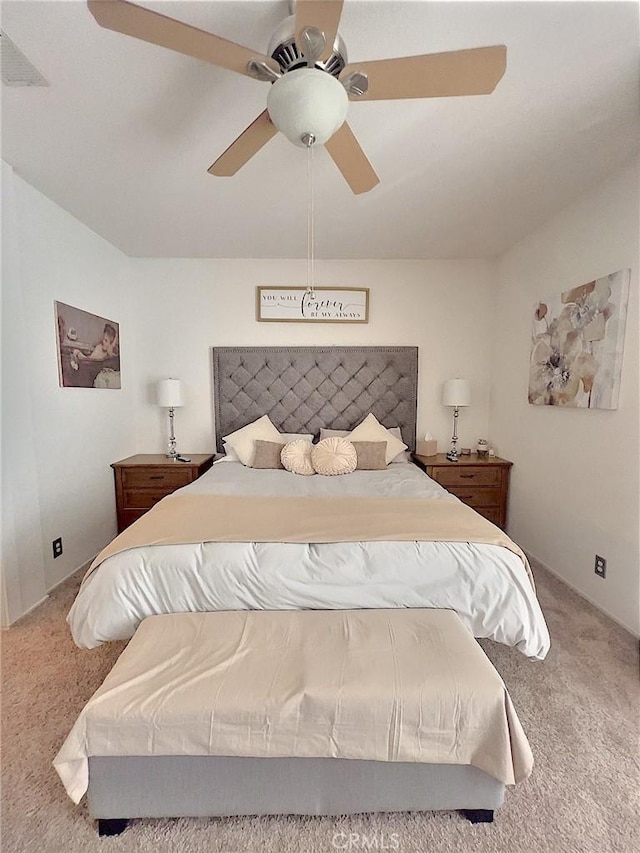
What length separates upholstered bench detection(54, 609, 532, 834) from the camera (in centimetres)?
122

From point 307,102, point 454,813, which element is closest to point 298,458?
point 454,813

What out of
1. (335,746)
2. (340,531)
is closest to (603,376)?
(340,531)

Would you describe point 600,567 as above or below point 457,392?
below

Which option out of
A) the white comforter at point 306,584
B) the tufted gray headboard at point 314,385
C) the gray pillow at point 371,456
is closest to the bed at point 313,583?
the white comforter at point 306,584

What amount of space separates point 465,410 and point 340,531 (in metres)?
2.70

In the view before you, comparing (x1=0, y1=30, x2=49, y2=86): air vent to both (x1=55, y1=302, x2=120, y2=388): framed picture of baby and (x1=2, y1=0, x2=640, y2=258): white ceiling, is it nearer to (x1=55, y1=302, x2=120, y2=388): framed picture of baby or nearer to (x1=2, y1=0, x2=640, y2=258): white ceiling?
(x1=2, y1=0, x2=640, y2=258): white ceiling

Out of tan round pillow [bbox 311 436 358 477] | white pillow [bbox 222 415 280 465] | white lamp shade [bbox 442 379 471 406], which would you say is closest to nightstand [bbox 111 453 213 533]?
white pillow [bbox 222 415 280 465]

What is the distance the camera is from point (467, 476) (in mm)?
3670

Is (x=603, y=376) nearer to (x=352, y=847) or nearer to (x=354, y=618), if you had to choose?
(x=354, y=618)

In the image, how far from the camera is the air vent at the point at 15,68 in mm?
1527

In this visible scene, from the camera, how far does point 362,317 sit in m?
3.98

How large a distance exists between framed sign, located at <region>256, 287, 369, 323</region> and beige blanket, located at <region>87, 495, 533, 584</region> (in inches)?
86.0

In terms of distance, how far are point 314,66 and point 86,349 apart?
8.85ft

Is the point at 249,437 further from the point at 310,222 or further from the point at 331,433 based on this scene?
the point at 310,222
